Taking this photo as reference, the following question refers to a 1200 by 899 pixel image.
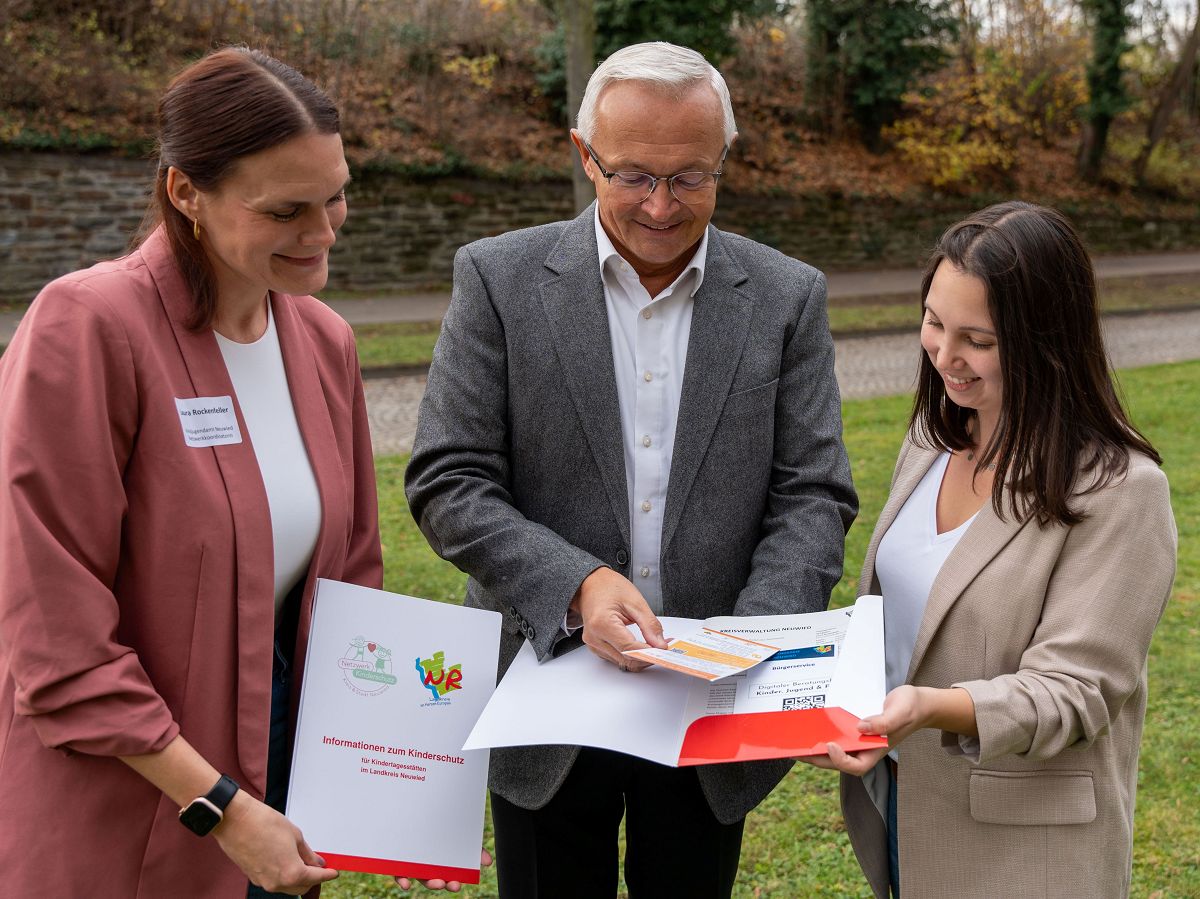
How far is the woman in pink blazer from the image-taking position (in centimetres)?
170

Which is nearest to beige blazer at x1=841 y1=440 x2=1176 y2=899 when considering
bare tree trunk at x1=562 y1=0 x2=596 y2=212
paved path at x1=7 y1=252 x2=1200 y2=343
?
paved path at x1=7 y1=252 x2=1200 y2=343

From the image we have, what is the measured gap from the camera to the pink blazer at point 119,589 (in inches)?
66.6

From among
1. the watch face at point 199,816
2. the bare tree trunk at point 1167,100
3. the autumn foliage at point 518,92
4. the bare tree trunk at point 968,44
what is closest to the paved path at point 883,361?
the autumn foliage at point 518,92

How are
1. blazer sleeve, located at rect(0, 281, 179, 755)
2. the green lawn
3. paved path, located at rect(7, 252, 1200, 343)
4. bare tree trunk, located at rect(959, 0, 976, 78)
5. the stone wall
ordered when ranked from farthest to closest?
bare tree trunk, located at rect(959, 0, 976, 78) < the stone wall < paved path, located at rect(7, 252, 1200, 343) < the green lawn < blazer sleeve, located at rect(0, 281, 179, 755)

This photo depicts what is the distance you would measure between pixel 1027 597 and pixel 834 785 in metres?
2.45

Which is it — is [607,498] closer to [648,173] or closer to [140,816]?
[648,173]

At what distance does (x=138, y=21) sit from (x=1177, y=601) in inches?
628

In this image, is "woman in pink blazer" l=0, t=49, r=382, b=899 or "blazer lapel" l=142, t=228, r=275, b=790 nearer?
"woman in pink blazer" l=0, t=49, r=382, b=899

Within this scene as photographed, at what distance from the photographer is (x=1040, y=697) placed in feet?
6.33

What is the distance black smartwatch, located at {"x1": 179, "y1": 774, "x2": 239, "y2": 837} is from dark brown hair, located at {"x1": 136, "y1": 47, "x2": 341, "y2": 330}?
2.45 feet

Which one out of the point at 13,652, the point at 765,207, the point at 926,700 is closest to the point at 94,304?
the point at 13,652

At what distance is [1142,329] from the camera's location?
15.0 meters

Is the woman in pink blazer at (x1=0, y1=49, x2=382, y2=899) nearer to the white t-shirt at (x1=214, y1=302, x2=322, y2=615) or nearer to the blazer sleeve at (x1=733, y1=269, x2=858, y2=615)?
the white t-shirt at (x1=214, y1=302, x2=322, y2=615)

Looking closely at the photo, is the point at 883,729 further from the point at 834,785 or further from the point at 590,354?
the point at 834,785
